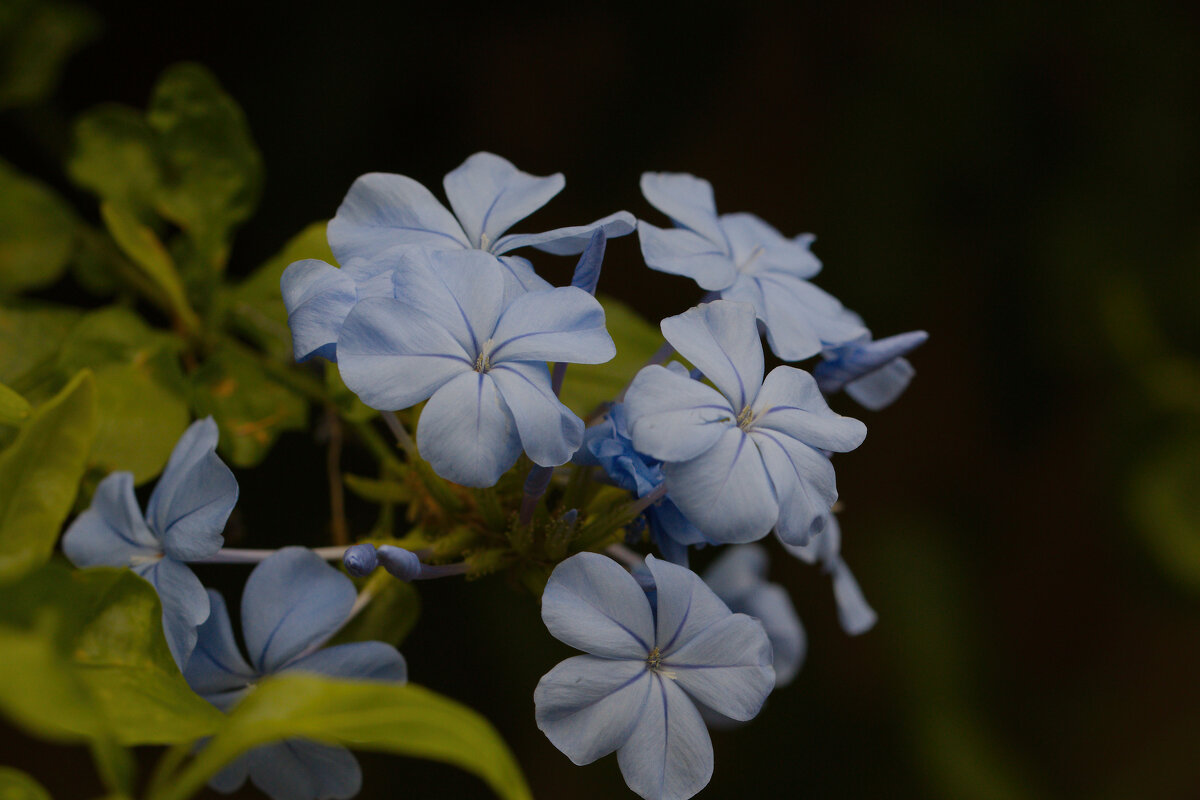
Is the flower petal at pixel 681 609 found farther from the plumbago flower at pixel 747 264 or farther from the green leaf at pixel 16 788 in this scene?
the green leaf at pixel 16 788

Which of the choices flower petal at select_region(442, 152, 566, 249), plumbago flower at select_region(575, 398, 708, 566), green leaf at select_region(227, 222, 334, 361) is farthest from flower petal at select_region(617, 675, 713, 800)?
green leaf at select_region(227, 222, 334, 361)

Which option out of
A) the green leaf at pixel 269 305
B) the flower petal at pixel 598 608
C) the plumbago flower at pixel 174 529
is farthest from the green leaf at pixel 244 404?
the flower petal at pixel 598 608

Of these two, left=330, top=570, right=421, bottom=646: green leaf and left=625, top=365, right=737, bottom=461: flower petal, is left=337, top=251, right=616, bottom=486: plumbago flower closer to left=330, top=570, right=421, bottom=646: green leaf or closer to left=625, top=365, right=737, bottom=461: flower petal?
left=625, top=365, right=737, bottom=461: flower petal

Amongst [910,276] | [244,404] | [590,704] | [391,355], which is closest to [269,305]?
[244,404]

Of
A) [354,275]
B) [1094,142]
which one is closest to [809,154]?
[1094,142]

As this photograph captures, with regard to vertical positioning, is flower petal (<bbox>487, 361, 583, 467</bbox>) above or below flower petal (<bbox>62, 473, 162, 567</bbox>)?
above

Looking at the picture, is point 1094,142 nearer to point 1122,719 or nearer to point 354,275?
point 1122,719
